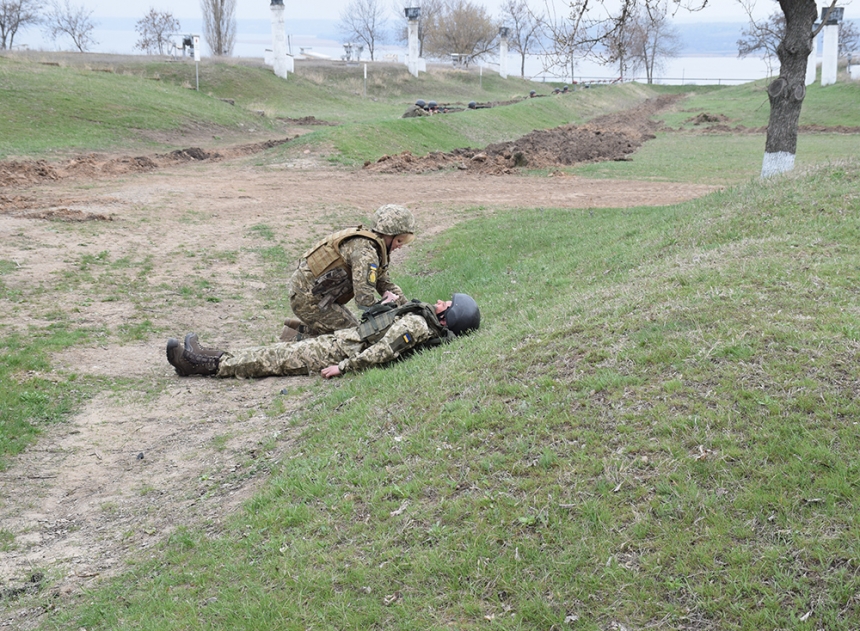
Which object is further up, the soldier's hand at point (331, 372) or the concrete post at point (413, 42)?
the concrete post at point (413, 42)

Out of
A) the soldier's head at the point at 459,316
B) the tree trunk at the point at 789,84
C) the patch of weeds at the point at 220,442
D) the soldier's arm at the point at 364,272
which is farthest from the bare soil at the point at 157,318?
the tree trunk at the point at 789,84

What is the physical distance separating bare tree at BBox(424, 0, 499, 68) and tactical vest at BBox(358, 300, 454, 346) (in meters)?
86.4

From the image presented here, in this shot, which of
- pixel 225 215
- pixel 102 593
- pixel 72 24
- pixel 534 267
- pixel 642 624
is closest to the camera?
pixel 642 624

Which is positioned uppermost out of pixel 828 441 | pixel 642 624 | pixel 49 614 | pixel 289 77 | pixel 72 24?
pixel 72 24

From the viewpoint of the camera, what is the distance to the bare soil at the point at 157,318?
5.14 metres

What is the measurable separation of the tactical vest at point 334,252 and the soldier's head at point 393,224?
88mm

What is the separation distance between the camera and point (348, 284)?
26.6ft

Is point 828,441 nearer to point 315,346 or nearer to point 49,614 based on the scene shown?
point 49,614

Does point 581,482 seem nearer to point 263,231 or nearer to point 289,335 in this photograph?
point 289,335

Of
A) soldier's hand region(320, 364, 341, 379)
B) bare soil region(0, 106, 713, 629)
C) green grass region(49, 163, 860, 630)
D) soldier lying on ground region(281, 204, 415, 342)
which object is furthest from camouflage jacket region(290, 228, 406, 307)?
green grass region(49, 163, 860, 630)

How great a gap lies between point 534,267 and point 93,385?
5.93 m

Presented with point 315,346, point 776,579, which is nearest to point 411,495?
point 776,579

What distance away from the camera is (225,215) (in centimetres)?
1598

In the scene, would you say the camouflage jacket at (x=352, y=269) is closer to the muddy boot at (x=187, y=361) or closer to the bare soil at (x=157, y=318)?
the bare soil at (x=157, y=318)
